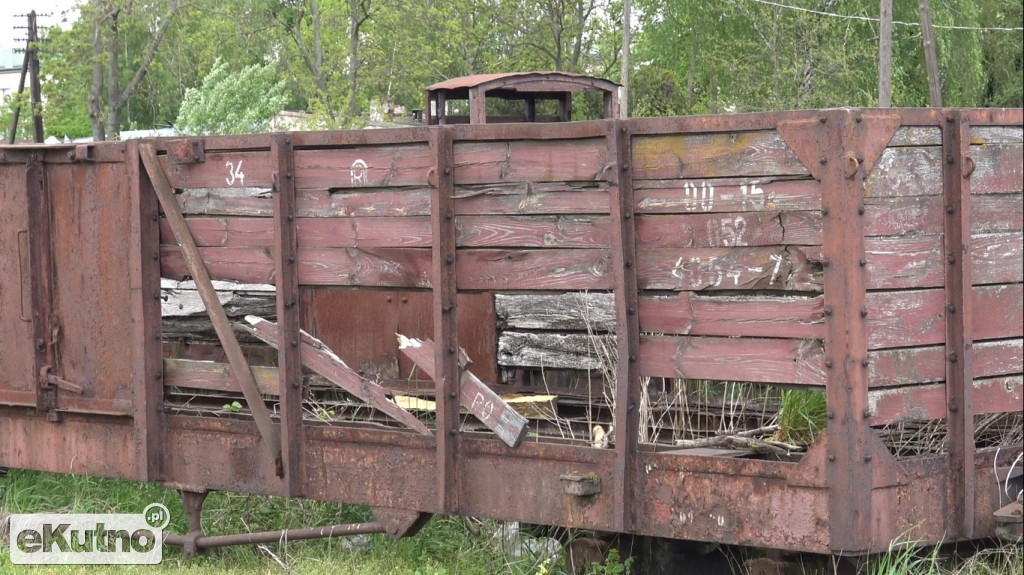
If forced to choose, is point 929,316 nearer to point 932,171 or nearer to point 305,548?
point 932,171

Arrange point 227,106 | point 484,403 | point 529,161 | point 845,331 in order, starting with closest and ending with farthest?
point 845,331, point 529,161, point 484,403, point 227,106

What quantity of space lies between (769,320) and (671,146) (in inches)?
31.9

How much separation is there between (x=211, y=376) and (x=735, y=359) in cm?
287

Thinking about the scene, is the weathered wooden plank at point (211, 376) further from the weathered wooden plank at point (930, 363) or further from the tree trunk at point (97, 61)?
the tree trunk at point (97, 61)

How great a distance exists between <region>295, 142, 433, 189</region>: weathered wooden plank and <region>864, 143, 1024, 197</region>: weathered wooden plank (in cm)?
195

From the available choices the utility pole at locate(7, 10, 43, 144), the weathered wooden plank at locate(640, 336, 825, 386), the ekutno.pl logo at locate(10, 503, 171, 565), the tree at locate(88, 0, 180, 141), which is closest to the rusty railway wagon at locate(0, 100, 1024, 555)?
the weathered wooden plank at locate(640, 336, 825, 386)

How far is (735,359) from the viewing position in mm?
4656

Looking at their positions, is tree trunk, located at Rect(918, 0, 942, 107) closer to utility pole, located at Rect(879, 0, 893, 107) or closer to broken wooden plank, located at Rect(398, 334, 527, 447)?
utility pole, located at Rect(879, 0, 893, 107)

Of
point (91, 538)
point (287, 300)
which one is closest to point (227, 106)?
point (91, 538)

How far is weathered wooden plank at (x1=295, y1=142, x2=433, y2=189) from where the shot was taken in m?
5.34

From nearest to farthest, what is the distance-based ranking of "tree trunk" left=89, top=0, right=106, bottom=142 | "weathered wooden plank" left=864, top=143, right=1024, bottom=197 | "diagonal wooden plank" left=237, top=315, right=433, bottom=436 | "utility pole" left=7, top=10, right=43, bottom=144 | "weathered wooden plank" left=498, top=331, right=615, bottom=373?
"weathered wooden plank" left=864, top=143, right=1024, bottom=197 < "diagonal wooden plank" left=237, top=315, right=433, bottom=436 < "weathered wooden plank" left=498, top=331, right=615, bottom=373 < "utility pole" left=7, top=10, right=43, bottom=144 < "tree trunk" left=89, top=0, right=106, bottom=142

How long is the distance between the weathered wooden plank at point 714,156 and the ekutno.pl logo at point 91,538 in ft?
11.1

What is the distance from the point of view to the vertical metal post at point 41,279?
6387mm

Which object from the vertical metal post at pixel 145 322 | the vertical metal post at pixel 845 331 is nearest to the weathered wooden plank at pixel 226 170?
the vertical metal post at pixel 145 322
